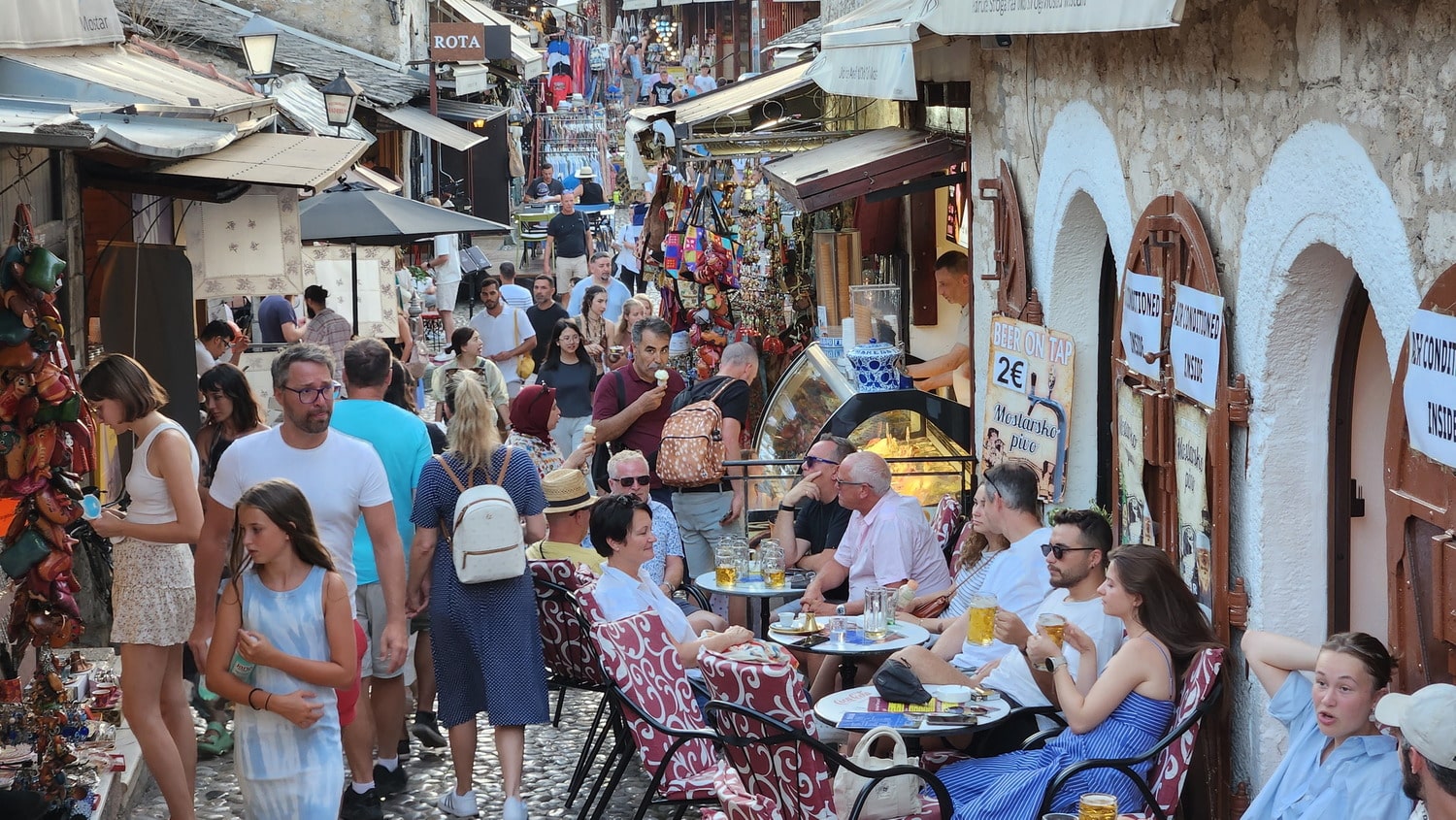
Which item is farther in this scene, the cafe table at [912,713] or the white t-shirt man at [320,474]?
the white t-shirt man at [320,474]

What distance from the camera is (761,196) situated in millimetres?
14219

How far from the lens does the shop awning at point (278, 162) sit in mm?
7754

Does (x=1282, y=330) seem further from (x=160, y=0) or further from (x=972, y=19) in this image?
(x=160, y=0)

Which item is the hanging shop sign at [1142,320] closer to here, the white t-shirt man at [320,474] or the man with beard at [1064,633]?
the man with beard at [1064,633]

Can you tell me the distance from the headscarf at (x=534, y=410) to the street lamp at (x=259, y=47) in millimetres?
6462

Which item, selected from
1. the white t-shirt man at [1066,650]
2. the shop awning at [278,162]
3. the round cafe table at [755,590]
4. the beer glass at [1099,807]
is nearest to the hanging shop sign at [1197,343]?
the white t-shirt man at [1066,650]

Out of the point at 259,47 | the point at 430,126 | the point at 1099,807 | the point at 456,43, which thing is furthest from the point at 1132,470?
the point at 456,43

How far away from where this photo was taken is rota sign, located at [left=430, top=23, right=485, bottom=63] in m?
23.4

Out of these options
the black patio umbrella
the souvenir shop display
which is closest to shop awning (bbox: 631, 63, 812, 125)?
the black patio umbrella

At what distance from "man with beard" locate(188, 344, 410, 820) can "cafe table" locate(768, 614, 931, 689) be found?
163 centimetres

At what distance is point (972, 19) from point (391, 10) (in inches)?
721

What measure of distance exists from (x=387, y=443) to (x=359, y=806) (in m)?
1.51

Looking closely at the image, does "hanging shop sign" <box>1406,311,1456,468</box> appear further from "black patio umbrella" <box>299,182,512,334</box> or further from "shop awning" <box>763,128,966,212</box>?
"black patio umbrella" <box>299,182,512,334</box>

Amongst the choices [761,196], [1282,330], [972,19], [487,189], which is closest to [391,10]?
[487,189]
